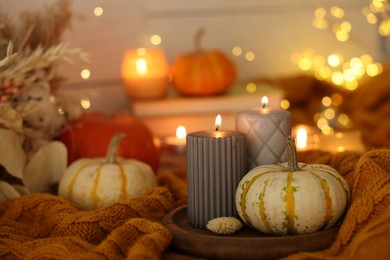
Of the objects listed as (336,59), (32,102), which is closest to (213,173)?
(32,102)

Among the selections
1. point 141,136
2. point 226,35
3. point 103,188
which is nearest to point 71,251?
point 103,188

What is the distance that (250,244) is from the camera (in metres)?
0.76

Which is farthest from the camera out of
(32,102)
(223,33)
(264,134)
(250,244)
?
(223,33)

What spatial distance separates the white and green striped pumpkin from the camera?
30.4 inches

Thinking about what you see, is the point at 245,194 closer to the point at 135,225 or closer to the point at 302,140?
the point at 135,225

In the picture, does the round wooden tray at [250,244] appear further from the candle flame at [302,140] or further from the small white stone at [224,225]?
the candle flame at [302,140]

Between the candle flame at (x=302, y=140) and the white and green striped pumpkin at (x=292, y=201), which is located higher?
the candle flame at (x=302, y=140)

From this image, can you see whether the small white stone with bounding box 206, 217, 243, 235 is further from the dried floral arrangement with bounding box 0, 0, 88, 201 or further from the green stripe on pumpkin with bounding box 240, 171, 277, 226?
the dried floral arrangement with bounding box 0, 0, 88, 201

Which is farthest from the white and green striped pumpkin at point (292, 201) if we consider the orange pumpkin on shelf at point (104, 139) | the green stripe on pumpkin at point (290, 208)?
the orange pumpkin on shelf at point (104, 139)

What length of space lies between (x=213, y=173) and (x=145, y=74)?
32.9 inches

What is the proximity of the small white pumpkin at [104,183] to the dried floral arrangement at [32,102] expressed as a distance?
9 cm

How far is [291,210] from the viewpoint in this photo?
30.3 inches

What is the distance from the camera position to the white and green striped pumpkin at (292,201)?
30.4 inches

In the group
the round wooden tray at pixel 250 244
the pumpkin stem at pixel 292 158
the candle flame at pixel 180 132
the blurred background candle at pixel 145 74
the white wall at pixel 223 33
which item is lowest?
the round wooden tray at pixel 250 244
